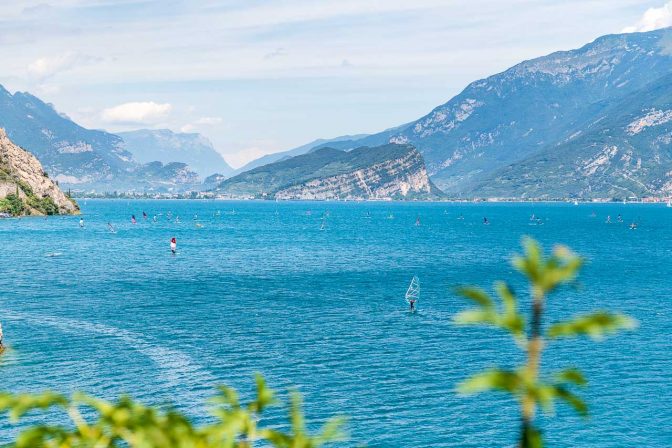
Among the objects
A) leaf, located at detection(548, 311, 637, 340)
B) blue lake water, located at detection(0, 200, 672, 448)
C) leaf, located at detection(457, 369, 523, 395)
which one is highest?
leaf, located at detection(548, 311, 637, 340)

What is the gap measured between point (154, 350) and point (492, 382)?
8612 centimetres

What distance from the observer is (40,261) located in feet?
611

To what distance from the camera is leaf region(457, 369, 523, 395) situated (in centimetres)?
632

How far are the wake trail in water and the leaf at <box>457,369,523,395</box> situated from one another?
229 ft

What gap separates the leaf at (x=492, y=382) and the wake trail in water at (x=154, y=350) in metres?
69.8

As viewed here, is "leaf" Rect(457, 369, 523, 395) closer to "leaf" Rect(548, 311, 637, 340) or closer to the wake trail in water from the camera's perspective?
"leaf" Rect(548, 311, 637, 340)

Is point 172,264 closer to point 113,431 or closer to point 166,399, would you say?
point 166,399

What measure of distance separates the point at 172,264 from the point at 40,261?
29879 mm

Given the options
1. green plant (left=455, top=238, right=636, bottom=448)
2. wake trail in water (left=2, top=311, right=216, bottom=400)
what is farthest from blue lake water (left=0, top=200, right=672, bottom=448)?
green plant (left=455, top=238, right=636, bottom=448)

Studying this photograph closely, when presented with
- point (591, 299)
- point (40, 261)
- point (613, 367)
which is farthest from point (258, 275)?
point (613, 367)

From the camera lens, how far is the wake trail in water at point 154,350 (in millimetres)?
76812

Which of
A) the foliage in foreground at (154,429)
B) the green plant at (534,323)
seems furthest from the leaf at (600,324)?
the foliage in foreground at (154,429)

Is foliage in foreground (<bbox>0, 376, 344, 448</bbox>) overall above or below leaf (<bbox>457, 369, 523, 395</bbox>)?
below

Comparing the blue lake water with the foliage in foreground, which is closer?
the foliage in foreground
